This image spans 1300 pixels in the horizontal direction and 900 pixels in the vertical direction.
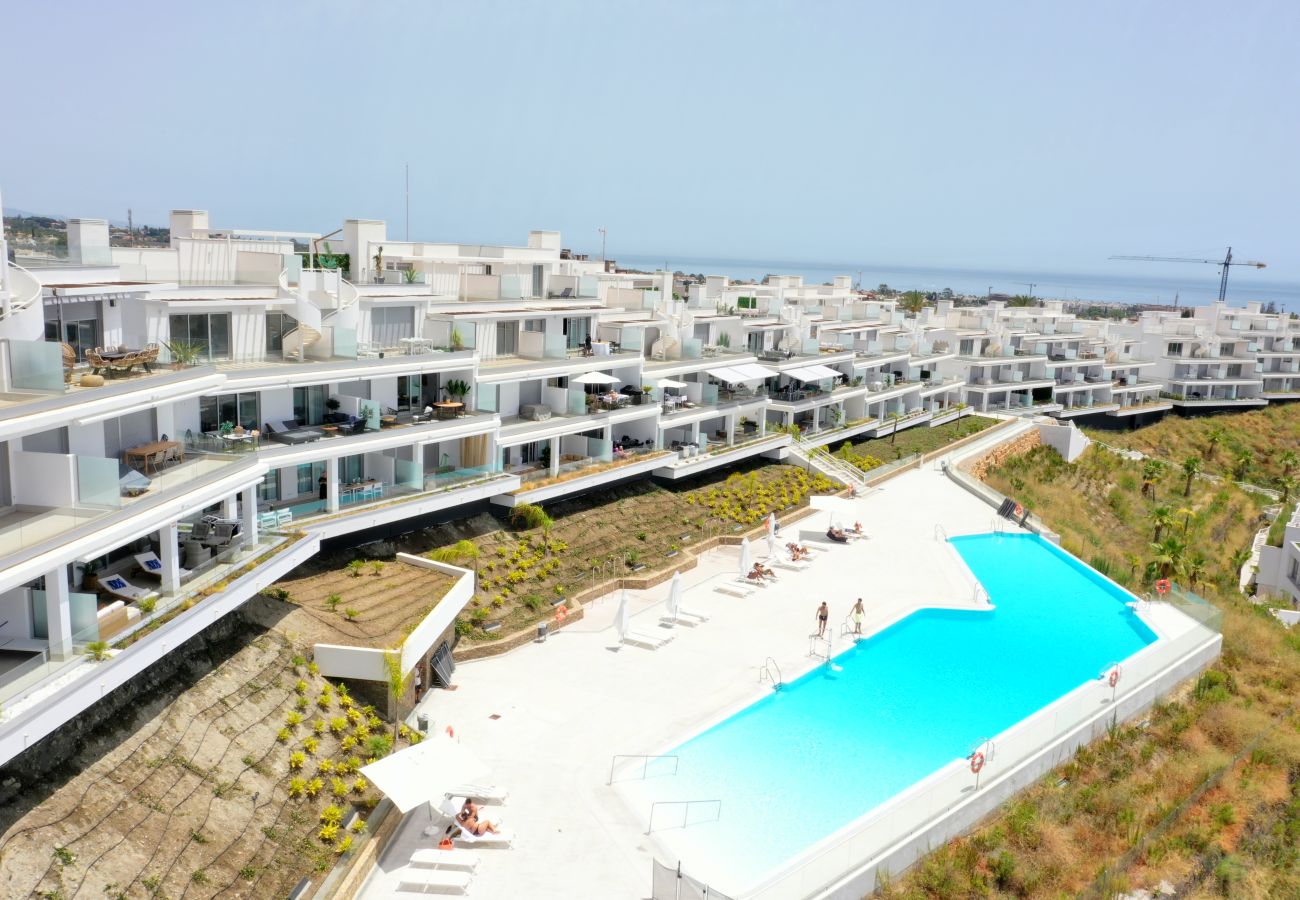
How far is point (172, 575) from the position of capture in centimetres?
1959

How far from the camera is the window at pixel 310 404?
28359mm

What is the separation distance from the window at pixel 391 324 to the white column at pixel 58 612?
16589 millimetres

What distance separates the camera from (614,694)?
2528 cm

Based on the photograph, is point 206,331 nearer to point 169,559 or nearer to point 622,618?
point 169,559

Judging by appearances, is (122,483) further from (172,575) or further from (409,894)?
(409,894)

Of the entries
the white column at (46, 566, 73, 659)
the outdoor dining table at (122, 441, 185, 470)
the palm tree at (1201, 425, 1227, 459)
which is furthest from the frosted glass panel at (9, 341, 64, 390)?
the palm tree at (1201, 425, 1227, 459)

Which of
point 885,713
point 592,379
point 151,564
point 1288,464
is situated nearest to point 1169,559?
point 885,713

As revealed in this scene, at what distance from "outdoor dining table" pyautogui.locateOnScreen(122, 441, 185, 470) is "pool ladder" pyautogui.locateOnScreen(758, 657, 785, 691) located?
14.7 meters

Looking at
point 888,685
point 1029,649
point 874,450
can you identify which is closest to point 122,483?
point 888,685

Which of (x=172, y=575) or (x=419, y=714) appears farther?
(x=419, y=714)

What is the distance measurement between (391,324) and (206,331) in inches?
285

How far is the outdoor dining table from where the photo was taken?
21.0 meters

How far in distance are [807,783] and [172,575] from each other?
13.2 metres

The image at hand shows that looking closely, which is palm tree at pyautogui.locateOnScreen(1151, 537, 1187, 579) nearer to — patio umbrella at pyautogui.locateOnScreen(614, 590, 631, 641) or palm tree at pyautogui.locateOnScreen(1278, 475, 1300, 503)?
patio umbrella at pyautogui.locateOnScreen(614, 590, 631, 641)
